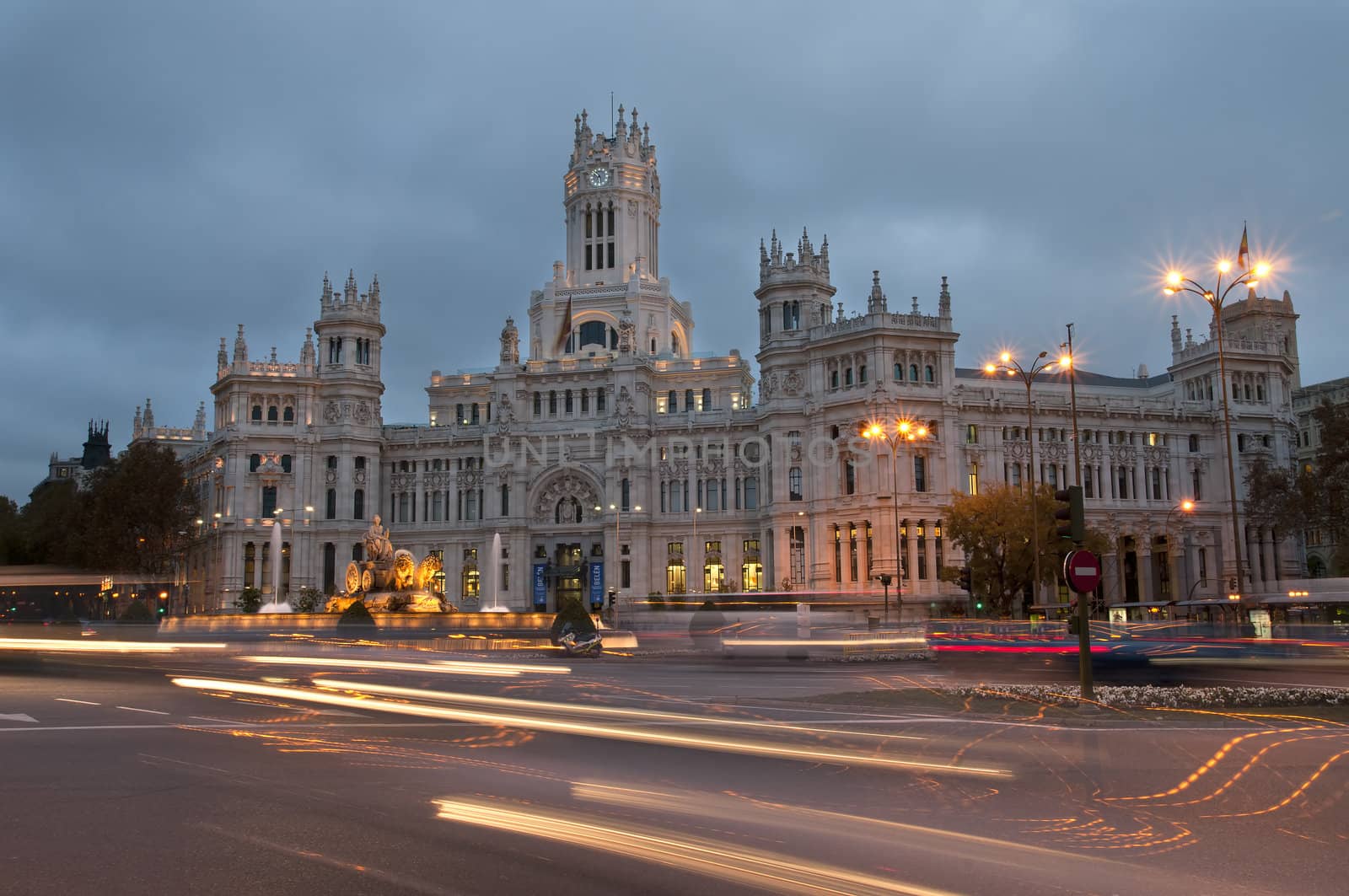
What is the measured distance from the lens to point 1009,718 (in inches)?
778

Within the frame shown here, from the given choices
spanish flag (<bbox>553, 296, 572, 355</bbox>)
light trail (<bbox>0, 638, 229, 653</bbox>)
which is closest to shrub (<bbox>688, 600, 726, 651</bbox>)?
light trail (<bbox>0, 638, 229, 653</bbox>)

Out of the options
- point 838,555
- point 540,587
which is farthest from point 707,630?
point 540,587

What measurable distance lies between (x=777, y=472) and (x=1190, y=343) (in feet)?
136

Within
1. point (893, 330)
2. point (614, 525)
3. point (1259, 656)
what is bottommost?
point (1259, 656)

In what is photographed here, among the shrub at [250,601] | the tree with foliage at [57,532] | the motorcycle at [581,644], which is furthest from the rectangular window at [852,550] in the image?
the tree with foliage at [57,532]

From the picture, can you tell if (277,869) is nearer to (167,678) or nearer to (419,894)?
(419,894)

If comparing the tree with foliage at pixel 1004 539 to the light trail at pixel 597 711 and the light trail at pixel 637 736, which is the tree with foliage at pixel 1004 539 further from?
the light trail at pixel 637 736

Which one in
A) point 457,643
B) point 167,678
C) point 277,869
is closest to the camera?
point 277,869

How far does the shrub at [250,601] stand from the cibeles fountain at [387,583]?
30.0 metres

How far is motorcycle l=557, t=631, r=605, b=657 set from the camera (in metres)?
37.7

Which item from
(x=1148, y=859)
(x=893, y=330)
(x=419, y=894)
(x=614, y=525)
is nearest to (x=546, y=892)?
(x=419, y=894)

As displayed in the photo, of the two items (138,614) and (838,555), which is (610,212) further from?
(138,614)

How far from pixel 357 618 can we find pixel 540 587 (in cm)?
4461

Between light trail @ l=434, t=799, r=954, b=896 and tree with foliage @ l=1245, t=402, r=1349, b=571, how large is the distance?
6581cm
